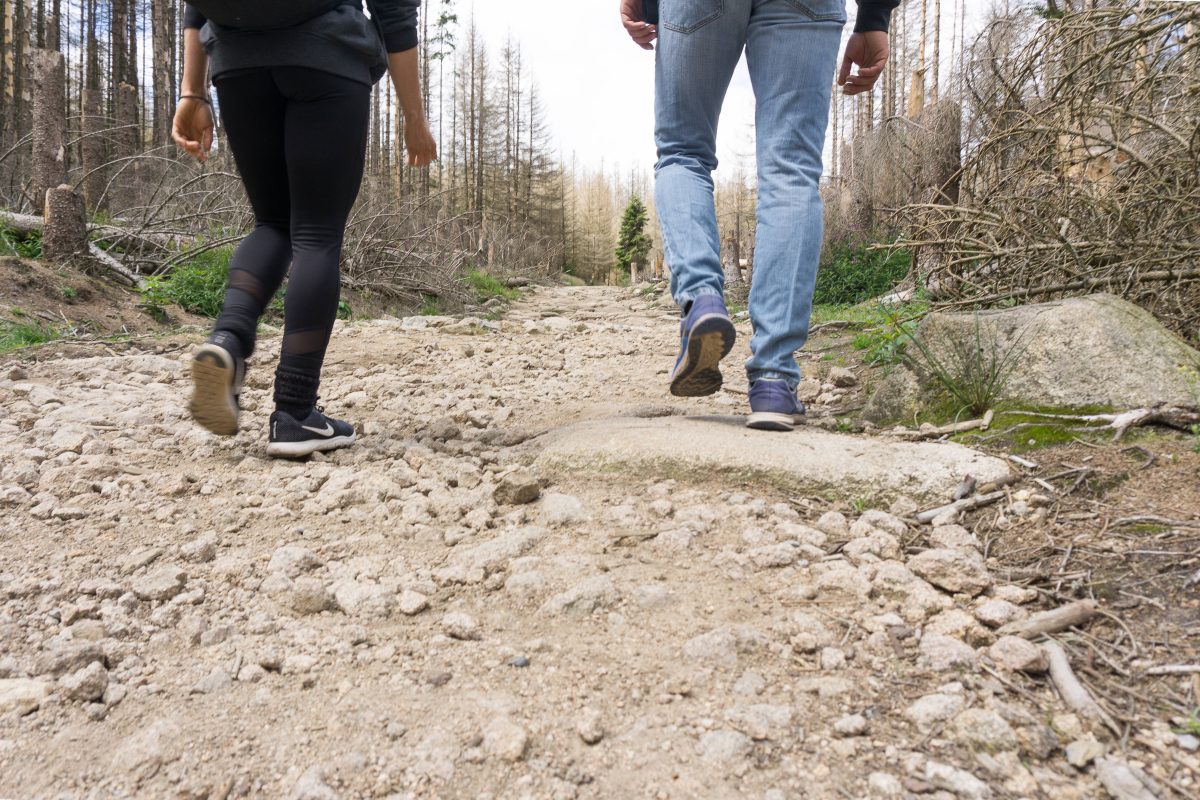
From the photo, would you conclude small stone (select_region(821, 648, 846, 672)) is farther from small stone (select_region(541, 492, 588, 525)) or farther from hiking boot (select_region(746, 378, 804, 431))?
hiking boot (select_region(746, 378, 804, 431))

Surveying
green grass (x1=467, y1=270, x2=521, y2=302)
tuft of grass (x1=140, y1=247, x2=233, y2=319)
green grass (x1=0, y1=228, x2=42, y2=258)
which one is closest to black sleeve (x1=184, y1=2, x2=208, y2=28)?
tuft of grass (x1=140, y1=247, x2=233, y2=319)

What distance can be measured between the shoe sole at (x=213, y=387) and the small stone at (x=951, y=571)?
5.40 ft

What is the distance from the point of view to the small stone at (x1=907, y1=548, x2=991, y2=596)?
4.05 ft

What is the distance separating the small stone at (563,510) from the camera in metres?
1.60

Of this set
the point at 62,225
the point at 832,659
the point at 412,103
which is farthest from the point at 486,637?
the point at 62,225

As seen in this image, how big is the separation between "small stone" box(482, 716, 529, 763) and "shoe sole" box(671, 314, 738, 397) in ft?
3.81

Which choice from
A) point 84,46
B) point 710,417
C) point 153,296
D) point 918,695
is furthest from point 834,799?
point 84,46

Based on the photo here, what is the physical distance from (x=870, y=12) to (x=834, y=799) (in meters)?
2.30

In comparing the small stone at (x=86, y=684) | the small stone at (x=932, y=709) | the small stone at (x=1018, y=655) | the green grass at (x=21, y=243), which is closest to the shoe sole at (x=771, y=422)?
the small stone at (x=1018, y=655)

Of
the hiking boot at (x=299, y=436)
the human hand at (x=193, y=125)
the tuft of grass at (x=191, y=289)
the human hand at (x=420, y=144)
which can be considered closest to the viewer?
the hiking boot at (x=299, y=436)

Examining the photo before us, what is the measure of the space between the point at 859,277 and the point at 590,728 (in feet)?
35.5

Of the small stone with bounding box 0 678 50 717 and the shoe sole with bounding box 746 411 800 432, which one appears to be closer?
the small stone with bounding box 0 678 50 717

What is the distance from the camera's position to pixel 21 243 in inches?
221

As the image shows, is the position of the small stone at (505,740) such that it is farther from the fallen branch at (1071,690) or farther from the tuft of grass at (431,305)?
the tuft of grass at (431,305)
